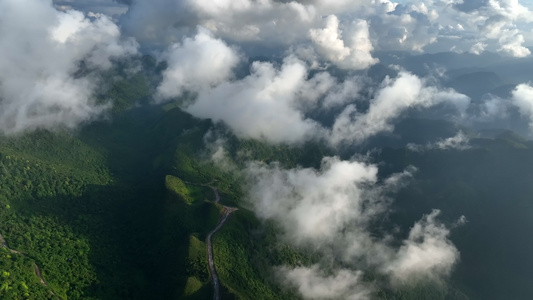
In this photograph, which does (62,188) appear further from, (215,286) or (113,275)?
(215,286)

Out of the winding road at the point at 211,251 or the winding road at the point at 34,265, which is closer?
the winding road at the point at 34,265

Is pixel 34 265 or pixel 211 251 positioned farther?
pixel 211 251

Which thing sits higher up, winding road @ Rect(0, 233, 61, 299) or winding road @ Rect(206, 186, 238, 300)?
winding road @ Rect(206, 186, 238, 300)

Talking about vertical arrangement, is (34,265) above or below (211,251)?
below

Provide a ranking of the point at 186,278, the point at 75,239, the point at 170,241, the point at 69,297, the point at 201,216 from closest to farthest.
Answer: the point at 69,297, the point at 186,278, the point at 75,239, the point at 170,241, the point at 201,216

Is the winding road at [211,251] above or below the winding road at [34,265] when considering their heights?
above

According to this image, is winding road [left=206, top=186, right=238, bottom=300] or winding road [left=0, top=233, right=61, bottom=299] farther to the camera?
winding road [left=206, top=186, right=238, bottom=300]

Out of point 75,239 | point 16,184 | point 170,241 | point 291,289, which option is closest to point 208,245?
point 170,241

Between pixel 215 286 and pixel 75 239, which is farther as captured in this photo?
pixel 75 239

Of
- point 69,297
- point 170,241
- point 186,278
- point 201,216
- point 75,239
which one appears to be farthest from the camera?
point 201,216

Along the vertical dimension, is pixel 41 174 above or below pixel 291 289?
above

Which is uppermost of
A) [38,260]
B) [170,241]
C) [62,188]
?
[62,188]
